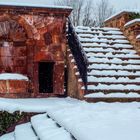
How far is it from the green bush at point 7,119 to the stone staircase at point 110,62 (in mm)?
2074

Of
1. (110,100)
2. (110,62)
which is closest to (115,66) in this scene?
(110,62)

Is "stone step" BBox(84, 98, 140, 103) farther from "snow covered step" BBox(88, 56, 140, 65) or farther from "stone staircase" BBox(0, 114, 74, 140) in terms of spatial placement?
"stone staircase" BBox(0, 114, 74, 140)

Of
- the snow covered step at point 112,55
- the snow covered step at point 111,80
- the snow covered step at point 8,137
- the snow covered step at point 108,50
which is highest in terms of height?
the snow covered step at point 108,50

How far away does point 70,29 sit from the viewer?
12211mm

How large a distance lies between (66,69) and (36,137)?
234 inches

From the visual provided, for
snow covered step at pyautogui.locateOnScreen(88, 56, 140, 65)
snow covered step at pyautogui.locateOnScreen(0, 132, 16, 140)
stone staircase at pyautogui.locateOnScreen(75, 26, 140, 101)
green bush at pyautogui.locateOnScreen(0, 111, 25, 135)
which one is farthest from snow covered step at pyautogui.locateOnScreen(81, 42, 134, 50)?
snow covered step at pyautogui.locateOnScreen(0, 132, 16, 140)

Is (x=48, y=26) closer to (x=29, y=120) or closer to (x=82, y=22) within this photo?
(x=29, y=120)

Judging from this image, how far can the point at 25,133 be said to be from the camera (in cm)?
751

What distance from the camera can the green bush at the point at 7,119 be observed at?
9094 millimetres

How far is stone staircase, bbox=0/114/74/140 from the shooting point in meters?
5.82

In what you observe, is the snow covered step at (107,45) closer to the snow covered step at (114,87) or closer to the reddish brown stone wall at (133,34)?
the reddish brown stone wall at (133,34)

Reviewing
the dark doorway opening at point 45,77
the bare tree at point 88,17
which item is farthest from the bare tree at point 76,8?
the dark doorway opening at point 45,77

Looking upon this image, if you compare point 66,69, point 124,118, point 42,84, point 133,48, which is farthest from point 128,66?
point 124,118

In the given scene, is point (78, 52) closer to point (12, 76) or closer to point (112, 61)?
point (112, 61)
